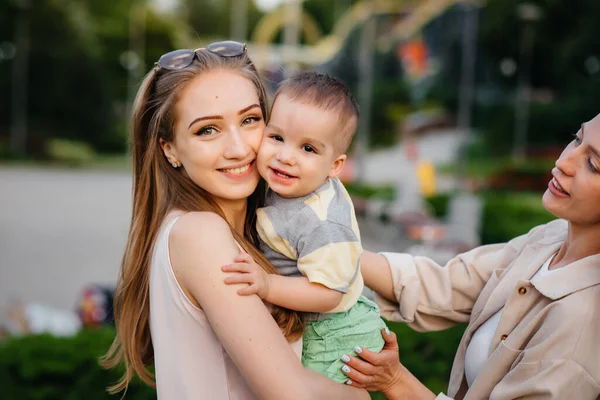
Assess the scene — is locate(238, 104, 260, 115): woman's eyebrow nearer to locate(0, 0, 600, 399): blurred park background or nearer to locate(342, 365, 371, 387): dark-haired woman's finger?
locate(342, 365, 371, 387): dark-haired woman's finger

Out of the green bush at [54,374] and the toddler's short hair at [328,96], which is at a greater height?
the toddler's short hair at [328,96]

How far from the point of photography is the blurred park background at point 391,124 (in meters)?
12.5

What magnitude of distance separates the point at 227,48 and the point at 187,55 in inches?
5.7

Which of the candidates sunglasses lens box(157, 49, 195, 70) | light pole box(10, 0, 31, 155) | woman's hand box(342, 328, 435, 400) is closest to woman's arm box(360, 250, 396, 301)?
woman's hand box(342, 328, 435, 400)

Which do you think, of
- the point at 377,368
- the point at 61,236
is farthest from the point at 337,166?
the point at 61,236

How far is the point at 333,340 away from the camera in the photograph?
2.11 m

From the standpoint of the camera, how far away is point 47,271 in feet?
34.6

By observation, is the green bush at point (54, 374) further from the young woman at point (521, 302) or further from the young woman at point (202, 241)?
the young woman at point (521, 302)

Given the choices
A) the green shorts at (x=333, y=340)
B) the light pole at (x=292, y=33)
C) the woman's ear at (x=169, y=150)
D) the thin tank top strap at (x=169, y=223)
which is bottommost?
the green shorts at (x=333, y=340)

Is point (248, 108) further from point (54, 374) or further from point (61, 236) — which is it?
point (61, 236)

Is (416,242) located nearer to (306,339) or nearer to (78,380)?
(78,380)

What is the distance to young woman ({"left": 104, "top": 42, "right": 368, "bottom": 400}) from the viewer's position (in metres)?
1.87

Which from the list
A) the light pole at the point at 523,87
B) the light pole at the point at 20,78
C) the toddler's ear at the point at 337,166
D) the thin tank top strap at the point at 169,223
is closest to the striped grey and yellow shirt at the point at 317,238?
the toddler's ear at the point at 337,166

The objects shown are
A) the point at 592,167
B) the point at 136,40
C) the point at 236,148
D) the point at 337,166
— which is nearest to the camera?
the point at 592,167
